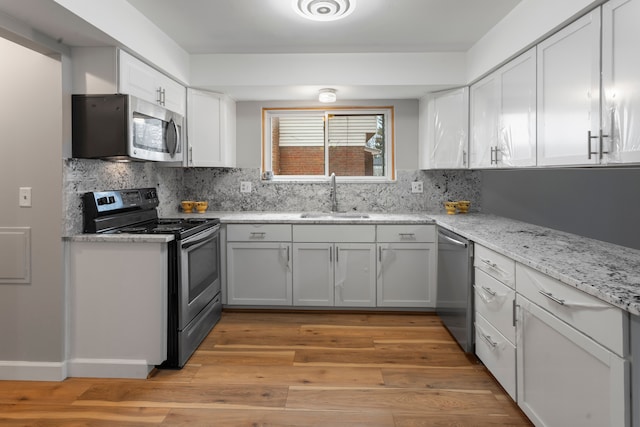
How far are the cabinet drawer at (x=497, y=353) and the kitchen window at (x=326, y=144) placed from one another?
1.97m

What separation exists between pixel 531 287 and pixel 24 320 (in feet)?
9.12

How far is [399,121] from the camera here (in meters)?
3.99

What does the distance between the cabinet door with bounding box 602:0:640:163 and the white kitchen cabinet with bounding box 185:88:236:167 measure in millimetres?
2892

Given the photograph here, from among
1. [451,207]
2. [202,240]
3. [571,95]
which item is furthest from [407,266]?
[571,95]

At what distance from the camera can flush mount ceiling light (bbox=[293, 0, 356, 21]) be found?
226 cm

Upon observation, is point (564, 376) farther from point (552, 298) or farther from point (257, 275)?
point (257, 275)

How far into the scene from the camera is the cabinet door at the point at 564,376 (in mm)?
1270

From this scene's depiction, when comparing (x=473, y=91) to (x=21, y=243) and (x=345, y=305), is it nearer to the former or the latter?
Result: (x=345, y=305)

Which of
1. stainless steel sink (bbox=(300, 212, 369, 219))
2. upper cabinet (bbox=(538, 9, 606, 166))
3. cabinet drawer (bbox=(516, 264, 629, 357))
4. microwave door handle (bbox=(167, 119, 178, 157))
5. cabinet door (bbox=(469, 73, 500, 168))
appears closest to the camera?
cabinet drawer (bbox=(516, 264, 629, 357))

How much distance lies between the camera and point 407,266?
3.43 metres

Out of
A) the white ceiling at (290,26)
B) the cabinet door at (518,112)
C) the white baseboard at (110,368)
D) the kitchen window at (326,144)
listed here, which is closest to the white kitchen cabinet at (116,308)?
the white baseboard at (110,368)

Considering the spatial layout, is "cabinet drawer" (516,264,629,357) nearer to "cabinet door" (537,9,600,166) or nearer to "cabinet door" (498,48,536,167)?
"cabinet door" (537,9,600,166)

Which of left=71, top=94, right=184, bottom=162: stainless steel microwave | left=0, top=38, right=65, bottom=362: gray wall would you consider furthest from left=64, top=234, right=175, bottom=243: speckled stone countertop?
left=71, top=94, right=184, bottom=162: stainless steel microwave

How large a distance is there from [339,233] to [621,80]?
7.15 ft
